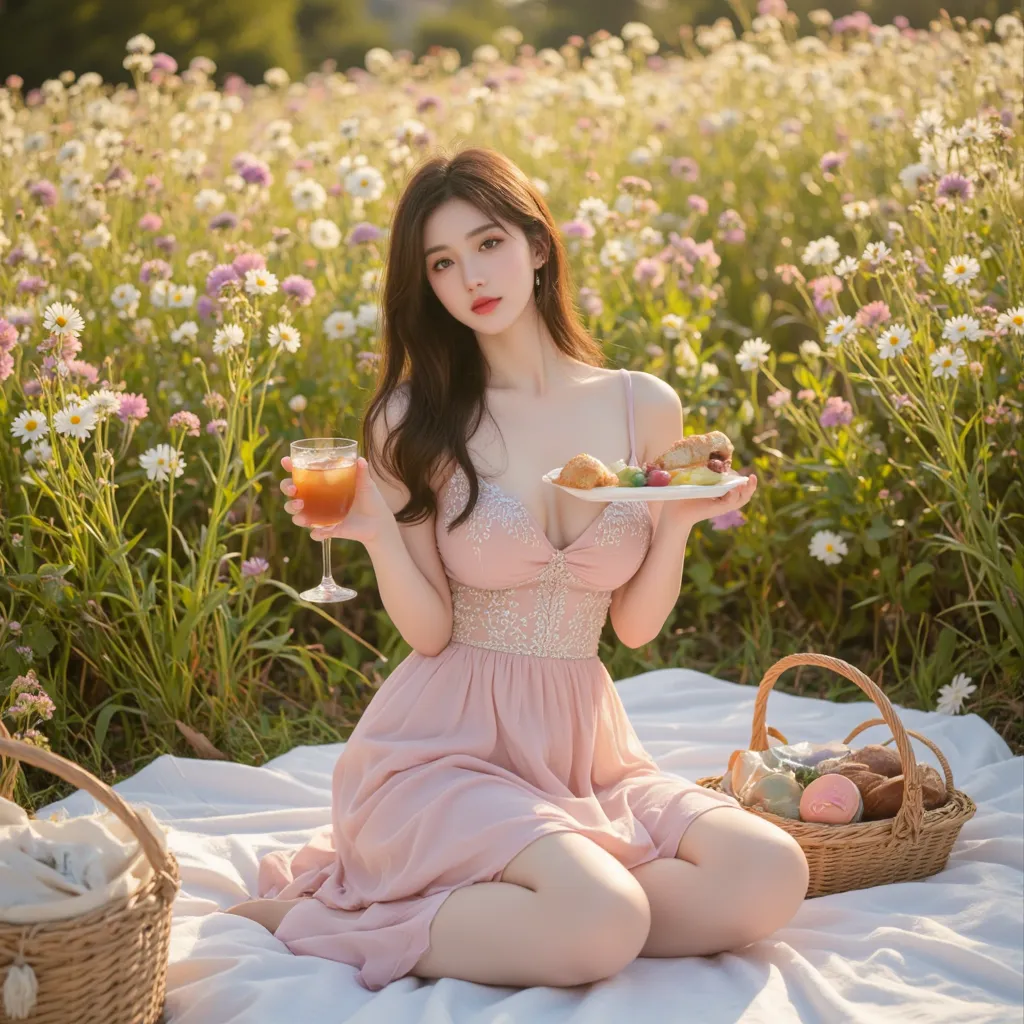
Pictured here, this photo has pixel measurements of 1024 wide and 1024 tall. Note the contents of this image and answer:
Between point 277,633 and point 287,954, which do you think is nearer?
point 287,954

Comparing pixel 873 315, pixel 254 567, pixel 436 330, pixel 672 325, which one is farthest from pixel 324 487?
pixel 672 325

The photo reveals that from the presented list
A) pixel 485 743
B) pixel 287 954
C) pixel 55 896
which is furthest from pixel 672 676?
pixel 55 896

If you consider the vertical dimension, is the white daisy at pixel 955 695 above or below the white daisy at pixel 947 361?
below

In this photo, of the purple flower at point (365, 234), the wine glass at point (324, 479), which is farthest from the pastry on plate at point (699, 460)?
the purple flower at point (365, 234)

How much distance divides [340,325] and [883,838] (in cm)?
209

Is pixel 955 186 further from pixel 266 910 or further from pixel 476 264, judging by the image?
pixel 266 910

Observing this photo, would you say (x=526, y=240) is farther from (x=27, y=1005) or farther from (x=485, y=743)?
(x=27, y=1005)

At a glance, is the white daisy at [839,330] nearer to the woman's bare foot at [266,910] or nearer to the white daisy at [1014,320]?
the white daisy at [1014,320]

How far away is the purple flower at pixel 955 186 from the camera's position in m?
3.36

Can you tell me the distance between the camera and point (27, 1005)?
1.92 metres

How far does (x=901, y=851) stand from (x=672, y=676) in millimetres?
1250

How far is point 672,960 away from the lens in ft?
7.93

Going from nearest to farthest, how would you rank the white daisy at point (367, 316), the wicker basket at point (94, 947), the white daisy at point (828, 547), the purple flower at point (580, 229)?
1. the wicker basket at point (94, 947)
2. the white daisy at point (828, 547)
3. the white daisy at point (367, 316)
4. the purple flower at point (580, 229)

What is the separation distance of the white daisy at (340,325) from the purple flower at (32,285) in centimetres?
77
